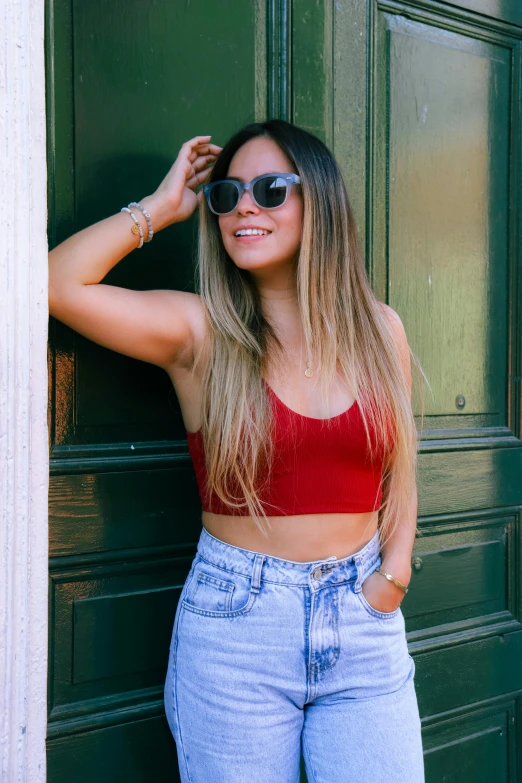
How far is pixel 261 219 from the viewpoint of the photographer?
1.81 m

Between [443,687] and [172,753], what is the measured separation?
102 centimetres

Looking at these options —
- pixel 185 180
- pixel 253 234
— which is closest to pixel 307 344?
pixel 253 234

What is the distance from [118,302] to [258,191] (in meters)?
0.43

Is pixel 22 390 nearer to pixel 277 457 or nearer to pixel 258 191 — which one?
pixel 277 457

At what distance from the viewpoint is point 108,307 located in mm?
1656

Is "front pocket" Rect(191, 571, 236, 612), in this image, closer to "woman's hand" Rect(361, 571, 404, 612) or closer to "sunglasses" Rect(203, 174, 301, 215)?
"woman's hand" Rect(361, 571, 404, 612)

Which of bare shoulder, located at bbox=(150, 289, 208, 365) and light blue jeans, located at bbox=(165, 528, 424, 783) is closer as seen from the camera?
light blue jeans, located at bbox=(165, 528, 424, 783)

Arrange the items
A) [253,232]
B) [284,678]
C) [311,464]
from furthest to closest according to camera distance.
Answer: [253,232]
[311,464]
[284,678]

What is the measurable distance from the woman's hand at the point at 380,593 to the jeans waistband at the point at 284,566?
27mm

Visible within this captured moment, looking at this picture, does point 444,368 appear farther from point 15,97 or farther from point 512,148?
point 15,97

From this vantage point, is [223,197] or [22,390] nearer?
[22,390]

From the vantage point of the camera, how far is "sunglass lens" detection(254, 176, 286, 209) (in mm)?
1797

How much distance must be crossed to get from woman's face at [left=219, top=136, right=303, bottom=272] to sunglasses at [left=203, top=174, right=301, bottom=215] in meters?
0.01

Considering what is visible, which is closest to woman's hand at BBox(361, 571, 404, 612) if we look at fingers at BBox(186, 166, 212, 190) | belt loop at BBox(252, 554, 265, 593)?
belt loop at BBox(252, 554, 265, 593)
